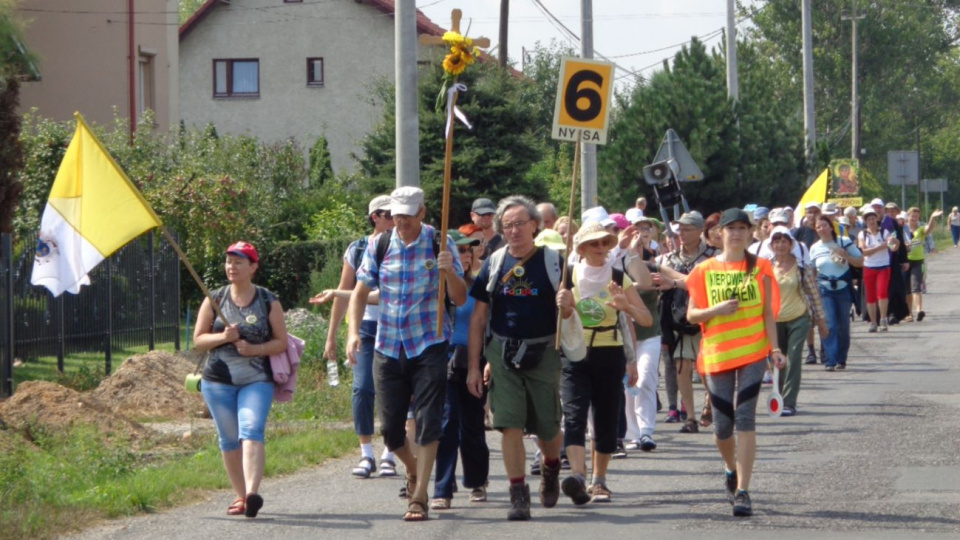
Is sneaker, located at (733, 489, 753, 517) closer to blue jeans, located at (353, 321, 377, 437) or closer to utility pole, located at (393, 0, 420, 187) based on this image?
blue jeans, located at (353, 321, 377, 437)

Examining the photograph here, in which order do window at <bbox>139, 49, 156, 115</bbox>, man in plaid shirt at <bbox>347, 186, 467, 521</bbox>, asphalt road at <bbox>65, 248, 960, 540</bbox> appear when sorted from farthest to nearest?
window at <bbox>139, 49, 156, 115</bbox>, man in plaid shirt at <bbox>347, 186, 467, 521</bbox>, asphalt road at <bbox>65, 248, 960, 540</bbox>

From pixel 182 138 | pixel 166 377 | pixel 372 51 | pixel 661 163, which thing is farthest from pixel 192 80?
pixel 166 377

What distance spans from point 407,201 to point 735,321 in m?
2.01

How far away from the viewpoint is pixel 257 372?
917cm

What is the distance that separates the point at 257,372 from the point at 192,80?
44704mm

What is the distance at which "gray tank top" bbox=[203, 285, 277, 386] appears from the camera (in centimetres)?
915

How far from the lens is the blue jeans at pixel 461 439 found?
30.6ft

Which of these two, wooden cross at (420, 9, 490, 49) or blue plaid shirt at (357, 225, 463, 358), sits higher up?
wooden cross at (420, 9, 490, 49)

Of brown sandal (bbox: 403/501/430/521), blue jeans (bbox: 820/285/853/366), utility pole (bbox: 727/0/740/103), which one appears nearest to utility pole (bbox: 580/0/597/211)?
blue jeans (bbox: 820/285/853/366)

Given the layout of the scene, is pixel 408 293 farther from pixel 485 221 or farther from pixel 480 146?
pixel 480 146

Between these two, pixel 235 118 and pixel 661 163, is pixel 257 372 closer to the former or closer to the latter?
pixel 661 163

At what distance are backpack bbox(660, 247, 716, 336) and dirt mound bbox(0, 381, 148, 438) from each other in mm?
4432

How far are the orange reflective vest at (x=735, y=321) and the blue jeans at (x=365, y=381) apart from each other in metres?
2.34

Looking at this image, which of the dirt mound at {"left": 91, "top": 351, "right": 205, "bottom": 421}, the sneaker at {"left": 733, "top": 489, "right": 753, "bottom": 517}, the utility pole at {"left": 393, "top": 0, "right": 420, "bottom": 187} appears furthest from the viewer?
the dirt mound at {"left": 91, "top": 351, "right": 205, "bottom": 421}
